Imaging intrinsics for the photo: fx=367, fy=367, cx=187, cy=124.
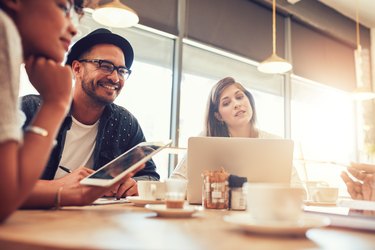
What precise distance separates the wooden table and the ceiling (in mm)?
5651

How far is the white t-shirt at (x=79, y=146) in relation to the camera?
203 cm

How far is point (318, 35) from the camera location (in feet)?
19.2

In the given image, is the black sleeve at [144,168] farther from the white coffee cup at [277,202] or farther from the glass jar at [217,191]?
the white coffee cup at [277,202]

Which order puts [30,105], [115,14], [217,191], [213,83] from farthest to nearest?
[213,83], [115,14], [30,105], [217,191]

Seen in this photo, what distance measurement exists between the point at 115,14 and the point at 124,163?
172cm

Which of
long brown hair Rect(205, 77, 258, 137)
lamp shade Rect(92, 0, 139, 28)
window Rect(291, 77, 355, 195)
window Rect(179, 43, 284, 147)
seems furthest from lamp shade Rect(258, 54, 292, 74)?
window Rect(291, 77, 355, 195)

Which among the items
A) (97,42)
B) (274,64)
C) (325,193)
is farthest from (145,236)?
(274,64)

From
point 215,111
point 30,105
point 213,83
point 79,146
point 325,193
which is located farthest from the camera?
point 213,83

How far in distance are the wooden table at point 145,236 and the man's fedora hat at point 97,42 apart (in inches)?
59.0

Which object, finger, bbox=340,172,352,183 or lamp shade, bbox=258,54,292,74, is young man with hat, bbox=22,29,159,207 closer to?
finger, bbox=340,172,352,183

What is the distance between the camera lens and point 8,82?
0.70 meters

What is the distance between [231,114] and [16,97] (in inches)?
82.8

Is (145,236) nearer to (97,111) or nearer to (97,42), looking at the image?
(97,111)

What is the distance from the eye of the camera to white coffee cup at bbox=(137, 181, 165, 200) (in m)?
1.34
